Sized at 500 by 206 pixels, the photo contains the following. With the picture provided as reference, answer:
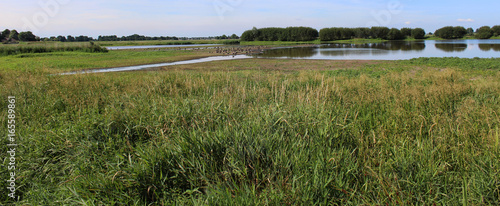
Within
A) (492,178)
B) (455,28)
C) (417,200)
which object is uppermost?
(455,28)

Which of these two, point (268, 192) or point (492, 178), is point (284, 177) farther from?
point (492, 178)

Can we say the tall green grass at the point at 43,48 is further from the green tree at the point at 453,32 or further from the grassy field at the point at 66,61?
the green tree at the point at 453,32

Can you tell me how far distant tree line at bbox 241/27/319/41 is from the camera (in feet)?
436

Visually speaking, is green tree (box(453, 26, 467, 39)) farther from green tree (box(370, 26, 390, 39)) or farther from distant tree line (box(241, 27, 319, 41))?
distant tree line (box(241, 27, 319, 41))

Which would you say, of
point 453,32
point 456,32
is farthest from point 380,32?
point 456,32

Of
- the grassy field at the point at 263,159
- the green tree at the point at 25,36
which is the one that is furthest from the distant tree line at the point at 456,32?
the green tree at the point at 25,36

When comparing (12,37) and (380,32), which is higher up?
(380,32)

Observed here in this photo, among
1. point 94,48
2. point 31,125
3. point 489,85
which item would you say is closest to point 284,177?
point 31,125

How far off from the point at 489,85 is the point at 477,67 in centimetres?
1212

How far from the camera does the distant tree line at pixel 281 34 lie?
5226 inches

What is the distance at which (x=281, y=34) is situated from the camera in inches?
5413

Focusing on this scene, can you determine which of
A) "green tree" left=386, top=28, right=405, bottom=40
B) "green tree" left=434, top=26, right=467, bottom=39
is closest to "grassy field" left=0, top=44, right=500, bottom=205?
"green tree" left=386, top=28, right=405, bottom=40

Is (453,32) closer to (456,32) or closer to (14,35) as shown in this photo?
(456,32)

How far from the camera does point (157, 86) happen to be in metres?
8.14
